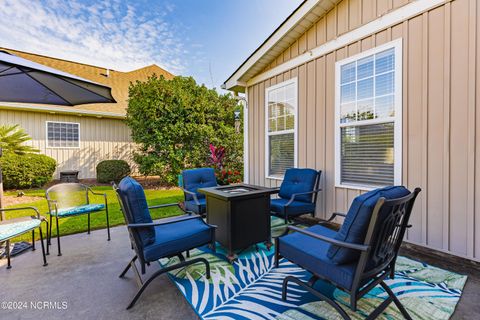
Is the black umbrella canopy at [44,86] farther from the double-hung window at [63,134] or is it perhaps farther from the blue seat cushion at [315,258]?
the double-hung window at [63,134]

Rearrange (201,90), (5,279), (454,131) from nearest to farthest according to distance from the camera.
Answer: (5,279) → (454,131) → (201,90)

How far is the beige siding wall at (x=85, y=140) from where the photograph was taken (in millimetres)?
8281

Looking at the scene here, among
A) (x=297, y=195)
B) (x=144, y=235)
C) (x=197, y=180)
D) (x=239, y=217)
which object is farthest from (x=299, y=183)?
(x=144, y=235)

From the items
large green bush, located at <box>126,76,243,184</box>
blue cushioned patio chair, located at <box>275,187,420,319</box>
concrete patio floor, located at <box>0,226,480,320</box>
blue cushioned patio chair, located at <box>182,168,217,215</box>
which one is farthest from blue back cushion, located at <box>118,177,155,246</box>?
large green bush, located at <box>126,76,243,184</box>

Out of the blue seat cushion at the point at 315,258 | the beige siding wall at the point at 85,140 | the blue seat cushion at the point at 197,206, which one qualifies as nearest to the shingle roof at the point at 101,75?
the beige siding wall at the point at 85,140

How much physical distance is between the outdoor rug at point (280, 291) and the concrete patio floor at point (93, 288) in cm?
12

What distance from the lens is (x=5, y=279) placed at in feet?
7.90

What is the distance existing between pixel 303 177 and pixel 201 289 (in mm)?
2630

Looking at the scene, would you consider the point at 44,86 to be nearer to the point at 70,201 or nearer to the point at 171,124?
the point at 70,201

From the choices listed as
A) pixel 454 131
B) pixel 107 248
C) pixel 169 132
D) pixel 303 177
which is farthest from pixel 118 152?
pixel 454 131

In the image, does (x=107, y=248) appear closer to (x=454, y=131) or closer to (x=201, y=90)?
(x=454, y=131)

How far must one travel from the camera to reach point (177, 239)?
221 cm

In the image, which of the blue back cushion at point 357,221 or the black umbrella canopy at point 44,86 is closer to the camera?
the blue back cushion at point 357,221

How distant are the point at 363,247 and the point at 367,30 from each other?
3527 mm
